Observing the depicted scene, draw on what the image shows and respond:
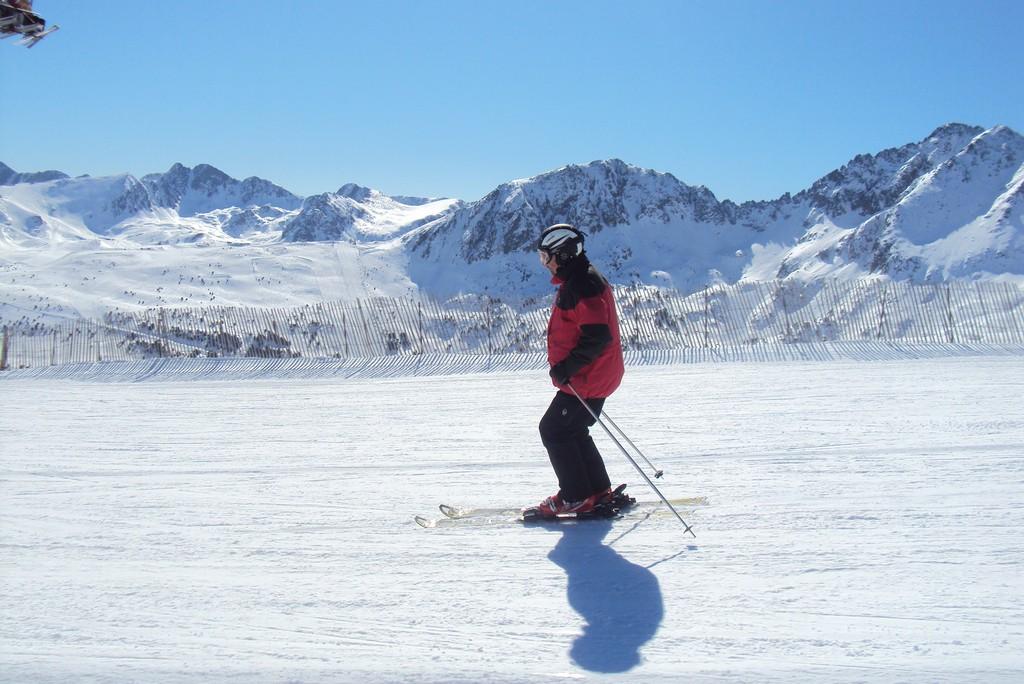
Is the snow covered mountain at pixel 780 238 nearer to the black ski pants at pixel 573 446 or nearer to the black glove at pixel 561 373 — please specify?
the black ski pants at pixel 573 446

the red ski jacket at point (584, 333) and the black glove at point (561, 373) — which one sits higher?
the red ski jacket at point (584, 333)

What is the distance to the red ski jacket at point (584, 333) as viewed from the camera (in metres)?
4.28

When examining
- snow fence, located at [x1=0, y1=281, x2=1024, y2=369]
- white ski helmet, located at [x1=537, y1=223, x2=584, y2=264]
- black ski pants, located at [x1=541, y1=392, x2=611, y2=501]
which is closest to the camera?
white ski helmet, located at [x1=537, y1=223, x2=584, y2=264]

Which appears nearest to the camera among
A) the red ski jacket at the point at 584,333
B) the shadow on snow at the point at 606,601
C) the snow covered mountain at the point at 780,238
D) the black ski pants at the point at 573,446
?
the shadow on snow at the point at 606,601

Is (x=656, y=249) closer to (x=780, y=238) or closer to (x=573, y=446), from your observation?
(x=780, y=238)

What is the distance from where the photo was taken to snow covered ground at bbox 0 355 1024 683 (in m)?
3.05

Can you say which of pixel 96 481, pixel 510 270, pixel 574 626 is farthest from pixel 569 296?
pixel 510 270

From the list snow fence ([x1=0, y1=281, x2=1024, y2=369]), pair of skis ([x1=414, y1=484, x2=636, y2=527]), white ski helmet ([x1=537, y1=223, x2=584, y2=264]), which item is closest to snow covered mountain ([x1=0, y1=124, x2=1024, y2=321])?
snow fence ([x1=0, y1=281, x2=1024, y2=369])

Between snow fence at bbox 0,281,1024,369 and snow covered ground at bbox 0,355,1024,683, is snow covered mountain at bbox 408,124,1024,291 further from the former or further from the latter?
snow covered ground at bbox 0,355,1024,683

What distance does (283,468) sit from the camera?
650cm

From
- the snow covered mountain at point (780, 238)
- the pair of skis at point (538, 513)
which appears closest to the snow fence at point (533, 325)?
the pair of skis at point (538, 513)

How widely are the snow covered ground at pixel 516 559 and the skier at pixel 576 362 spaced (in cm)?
29

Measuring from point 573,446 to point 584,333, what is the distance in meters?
0.75

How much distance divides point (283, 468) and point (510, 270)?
165175 millimetres
